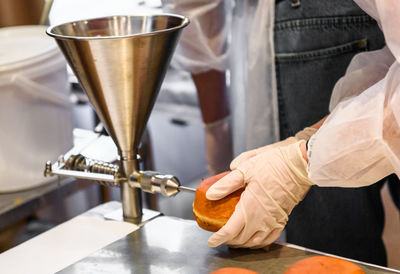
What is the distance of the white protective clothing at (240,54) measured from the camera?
1431 millimetres

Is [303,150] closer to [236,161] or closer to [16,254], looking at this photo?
[236,161]

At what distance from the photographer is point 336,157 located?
0.87 metres

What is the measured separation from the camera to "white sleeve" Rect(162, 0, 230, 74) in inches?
60.8

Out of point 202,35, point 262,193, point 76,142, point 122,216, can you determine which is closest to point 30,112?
point 76,142

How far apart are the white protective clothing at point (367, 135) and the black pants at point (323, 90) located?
416 millimetres

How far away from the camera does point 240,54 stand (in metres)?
1.55


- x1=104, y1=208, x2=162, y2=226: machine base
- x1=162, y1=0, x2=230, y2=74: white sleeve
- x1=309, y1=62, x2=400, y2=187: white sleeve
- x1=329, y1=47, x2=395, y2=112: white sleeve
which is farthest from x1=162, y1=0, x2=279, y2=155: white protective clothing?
x1=309, y1=62, x2=400, y2=187: white sleeve

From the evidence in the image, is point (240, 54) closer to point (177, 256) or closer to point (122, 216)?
point (122, 216)

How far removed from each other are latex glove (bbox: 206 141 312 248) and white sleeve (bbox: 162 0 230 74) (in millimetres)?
670

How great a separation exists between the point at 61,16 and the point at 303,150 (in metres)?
1.94

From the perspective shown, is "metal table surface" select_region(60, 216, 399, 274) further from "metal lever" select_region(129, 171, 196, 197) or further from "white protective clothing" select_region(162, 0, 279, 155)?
"white protective clothing" select_region(162, 0, 279, 155)

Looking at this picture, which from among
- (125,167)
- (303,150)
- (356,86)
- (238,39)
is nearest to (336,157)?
(303,150)

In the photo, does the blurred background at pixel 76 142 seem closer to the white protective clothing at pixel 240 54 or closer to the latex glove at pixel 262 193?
the white protective clothing at pixel 240 54

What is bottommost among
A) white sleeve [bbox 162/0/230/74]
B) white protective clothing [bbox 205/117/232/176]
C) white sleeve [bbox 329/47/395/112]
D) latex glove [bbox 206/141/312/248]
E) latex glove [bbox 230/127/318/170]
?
white protective clothing [bbox 205/117/232/176]
